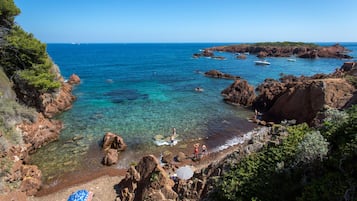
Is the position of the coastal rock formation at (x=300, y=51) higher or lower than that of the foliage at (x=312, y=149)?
higher

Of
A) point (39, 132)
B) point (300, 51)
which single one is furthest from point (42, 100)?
point (300, 51)

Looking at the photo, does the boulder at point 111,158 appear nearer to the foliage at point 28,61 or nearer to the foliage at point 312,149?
Result: the foliage at point 28,61

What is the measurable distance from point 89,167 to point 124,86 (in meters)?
30.1

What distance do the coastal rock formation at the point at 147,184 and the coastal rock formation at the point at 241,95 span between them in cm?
2378

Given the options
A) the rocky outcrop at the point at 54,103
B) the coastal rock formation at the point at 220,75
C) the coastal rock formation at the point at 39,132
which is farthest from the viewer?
the coastal rock formation at the point at 220,75

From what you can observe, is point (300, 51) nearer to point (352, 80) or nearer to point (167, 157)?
point (352, 80)

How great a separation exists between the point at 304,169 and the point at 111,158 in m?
14.7

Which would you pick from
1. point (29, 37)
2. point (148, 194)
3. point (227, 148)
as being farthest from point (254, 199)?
point (29, 37)

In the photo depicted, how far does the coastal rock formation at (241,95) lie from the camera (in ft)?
113

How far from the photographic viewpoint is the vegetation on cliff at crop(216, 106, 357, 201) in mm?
6441

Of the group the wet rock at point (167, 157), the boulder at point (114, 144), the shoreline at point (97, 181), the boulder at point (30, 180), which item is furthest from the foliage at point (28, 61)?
the wet rock at point (167, 157)

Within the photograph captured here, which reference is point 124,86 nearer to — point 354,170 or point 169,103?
point 169,103

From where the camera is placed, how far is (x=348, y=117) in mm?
8211

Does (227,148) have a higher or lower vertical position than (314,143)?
lower
